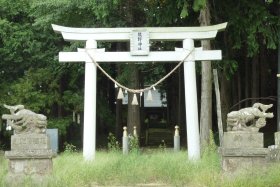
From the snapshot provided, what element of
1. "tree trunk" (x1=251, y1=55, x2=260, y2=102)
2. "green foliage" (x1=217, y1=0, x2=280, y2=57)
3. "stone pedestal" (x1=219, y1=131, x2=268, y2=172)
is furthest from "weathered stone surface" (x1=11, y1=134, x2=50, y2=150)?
"tree trunk" (x1=251, y1=55, x2=260, y2=102)

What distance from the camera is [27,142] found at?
33.6ft

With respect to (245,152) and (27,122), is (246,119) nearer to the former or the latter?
(245,152)

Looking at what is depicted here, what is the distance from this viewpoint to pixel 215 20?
17.5 meters

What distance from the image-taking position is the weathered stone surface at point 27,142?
1023 centimetres

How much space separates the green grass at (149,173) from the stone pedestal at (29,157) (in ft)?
0.79

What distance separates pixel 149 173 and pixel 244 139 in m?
2.12

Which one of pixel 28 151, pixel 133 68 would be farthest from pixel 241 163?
pixel 133 68

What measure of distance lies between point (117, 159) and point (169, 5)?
6717mm

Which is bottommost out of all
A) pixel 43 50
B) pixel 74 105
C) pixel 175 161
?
pixel 175 161

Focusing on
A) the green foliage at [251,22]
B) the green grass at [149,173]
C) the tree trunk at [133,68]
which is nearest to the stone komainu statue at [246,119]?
the green grass at [149,173]

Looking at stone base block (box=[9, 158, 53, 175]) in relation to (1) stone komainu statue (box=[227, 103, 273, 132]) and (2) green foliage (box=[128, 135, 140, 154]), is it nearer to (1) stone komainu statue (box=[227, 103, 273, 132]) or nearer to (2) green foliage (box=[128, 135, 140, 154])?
(2) green foliage (box=[128, 135, 140, 154])

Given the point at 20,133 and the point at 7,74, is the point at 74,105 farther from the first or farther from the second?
the point at 20,133

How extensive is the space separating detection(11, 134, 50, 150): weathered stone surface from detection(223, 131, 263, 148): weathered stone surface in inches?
148

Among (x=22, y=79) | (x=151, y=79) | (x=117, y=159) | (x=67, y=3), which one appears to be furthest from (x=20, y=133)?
(x=151, y=79)
